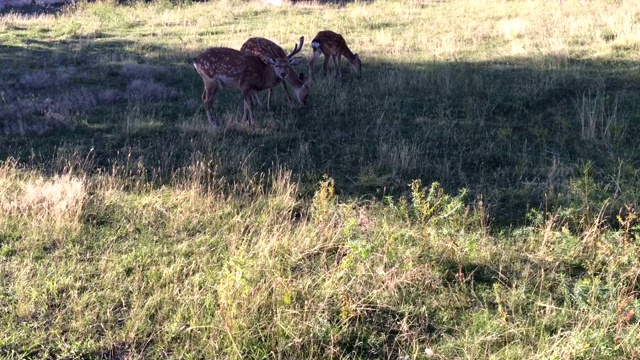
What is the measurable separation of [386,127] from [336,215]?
11.2 ft

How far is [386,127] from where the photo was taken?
8.40 meters

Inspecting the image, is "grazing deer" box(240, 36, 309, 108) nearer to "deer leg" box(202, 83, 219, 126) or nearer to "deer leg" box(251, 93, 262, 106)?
"deer leg" box(251, 93, 262, 106)

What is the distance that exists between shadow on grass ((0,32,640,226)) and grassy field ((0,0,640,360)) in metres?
0.05

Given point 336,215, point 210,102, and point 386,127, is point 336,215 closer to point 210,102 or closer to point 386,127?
point 386,127

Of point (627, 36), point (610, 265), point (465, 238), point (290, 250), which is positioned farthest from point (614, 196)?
point (627, 36)

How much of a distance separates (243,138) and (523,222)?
420cm

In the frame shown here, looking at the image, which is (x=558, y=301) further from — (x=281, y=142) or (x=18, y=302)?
(x=281, y=142)

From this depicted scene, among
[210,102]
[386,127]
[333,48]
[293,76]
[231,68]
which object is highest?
[333,48]

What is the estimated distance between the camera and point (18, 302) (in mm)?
4098

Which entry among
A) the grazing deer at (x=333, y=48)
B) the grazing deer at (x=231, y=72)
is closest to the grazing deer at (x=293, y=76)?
the grazing deer at (x=231, y=72)

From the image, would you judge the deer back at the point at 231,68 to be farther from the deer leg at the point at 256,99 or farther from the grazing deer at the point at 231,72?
the deer leg at the point at 256,99

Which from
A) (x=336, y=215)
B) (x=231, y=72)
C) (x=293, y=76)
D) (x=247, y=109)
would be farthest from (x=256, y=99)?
(x=336, y=215)

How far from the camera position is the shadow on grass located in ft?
21.9

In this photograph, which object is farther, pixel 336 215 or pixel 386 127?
pixel 386 127
